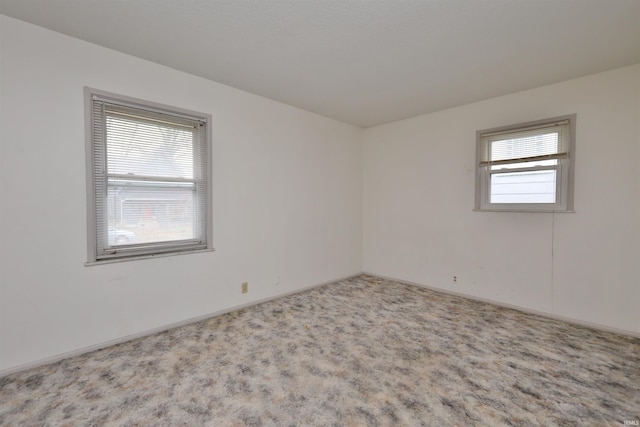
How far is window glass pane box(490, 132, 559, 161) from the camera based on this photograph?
319 cm

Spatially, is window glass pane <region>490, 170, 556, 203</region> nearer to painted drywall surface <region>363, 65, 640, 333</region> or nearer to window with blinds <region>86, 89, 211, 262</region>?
painted drywall surface <region>363, 65, 640, 333</region>

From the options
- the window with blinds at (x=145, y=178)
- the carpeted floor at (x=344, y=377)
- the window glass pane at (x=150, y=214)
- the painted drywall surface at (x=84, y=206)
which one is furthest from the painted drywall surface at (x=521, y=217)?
the window glass pane at (x=150, y=214)

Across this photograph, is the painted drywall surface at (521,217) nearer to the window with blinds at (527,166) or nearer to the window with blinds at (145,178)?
the window with blinds at (527,166)

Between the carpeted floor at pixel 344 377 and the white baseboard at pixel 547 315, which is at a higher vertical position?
the white baseboard at pixel 547 315

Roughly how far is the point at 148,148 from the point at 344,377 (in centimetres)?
266

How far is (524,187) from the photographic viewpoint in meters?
3.36

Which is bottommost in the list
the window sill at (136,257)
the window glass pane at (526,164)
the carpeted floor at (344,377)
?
the carpeted floor at (344,377)

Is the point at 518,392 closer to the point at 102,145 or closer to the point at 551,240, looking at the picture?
the point at 551,240

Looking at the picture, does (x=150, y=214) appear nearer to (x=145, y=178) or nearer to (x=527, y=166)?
(x=145, y=178)

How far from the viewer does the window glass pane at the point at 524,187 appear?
320 cm

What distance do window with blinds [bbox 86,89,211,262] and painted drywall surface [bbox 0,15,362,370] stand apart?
10 cm

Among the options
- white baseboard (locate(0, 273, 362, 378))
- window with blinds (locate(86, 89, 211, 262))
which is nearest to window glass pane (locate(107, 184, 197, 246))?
window with blinds (locate(86, 89, 211, 262))

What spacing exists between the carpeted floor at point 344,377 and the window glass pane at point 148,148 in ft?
5.21

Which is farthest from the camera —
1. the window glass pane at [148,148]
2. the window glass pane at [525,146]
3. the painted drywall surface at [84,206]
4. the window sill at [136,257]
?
the window glass pane at [525,146]
